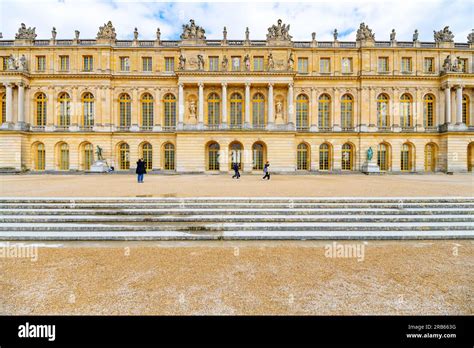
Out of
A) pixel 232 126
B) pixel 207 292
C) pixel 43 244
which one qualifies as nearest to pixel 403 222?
pixel 207 292

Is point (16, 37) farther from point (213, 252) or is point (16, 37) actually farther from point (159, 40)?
point (213, 252)

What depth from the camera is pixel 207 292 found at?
3.61 metres

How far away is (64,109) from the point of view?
31.6 metres

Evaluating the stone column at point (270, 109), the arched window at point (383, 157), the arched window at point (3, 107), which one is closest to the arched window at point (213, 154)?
the stone column at point (270, 109)

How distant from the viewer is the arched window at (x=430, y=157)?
106 feet

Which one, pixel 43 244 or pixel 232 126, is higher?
pixel 232 126

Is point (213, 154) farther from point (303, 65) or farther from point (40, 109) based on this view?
point (40, 109)

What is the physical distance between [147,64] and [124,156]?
12891 mm

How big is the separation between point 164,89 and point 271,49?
49.2 feet

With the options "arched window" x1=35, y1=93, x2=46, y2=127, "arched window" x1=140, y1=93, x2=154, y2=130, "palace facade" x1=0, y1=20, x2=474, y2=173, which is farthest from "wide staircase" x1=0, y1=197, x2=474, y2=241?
"arched window" x1=35, y1=93, x2=46, y2=127

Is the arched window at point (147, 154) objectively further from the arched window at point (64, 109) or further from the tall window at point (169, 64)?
the tall window at point (169, 64)

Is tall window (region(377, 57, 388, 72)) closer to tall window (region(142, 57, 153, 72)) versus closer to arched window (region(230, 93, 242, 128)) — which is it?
arched window (region(230, 93, 242, 128))

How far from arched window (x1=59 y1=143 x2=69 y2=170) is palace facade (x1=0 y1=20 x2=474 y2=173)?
13 centimetres
